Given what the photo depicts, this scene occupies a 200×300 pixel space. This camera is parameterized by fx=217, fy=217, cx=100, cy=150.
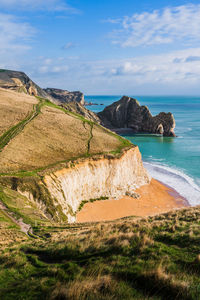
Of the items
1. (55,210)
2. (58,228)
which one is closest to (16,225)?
(58,228)

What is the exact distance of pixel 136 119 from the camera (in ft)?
398

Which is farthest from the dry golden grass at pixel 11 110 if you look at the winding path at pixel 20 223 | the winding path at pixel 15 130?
the winding path at pixel 20 223

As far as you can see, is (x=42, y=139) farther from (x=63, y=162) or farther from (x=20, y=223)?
(x=20, y=223)

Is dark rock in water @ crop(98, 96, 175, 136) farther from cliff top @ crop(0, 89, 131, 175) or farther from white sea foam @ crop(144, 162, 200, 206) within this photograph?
cliff top @ crop(0, 89, 131, 175)

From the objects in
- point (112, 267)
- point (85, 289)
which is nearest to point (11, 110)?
point (112, 267)

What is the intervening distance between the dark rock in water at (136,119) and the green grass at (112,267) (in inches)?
4017

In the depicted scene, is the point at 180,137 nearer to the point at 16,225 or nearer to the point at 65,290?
the point at 16,225

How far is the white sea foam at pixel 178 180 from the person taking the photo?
41.3 metres

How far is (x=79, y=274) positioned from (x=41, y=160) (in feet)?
89.4

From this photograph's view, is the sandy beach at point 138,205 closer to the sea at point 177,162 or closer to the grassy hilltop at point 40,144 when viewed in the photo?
the sea at point 177,162

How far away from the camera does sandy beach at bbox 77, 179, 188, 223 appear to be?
1255 inches

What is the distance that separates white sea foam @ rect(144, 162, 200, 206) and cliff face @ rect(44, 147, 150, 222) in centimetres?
613

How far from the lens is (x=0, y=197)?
22406 mm

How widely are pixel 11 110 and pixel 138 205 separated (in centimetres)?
3801
